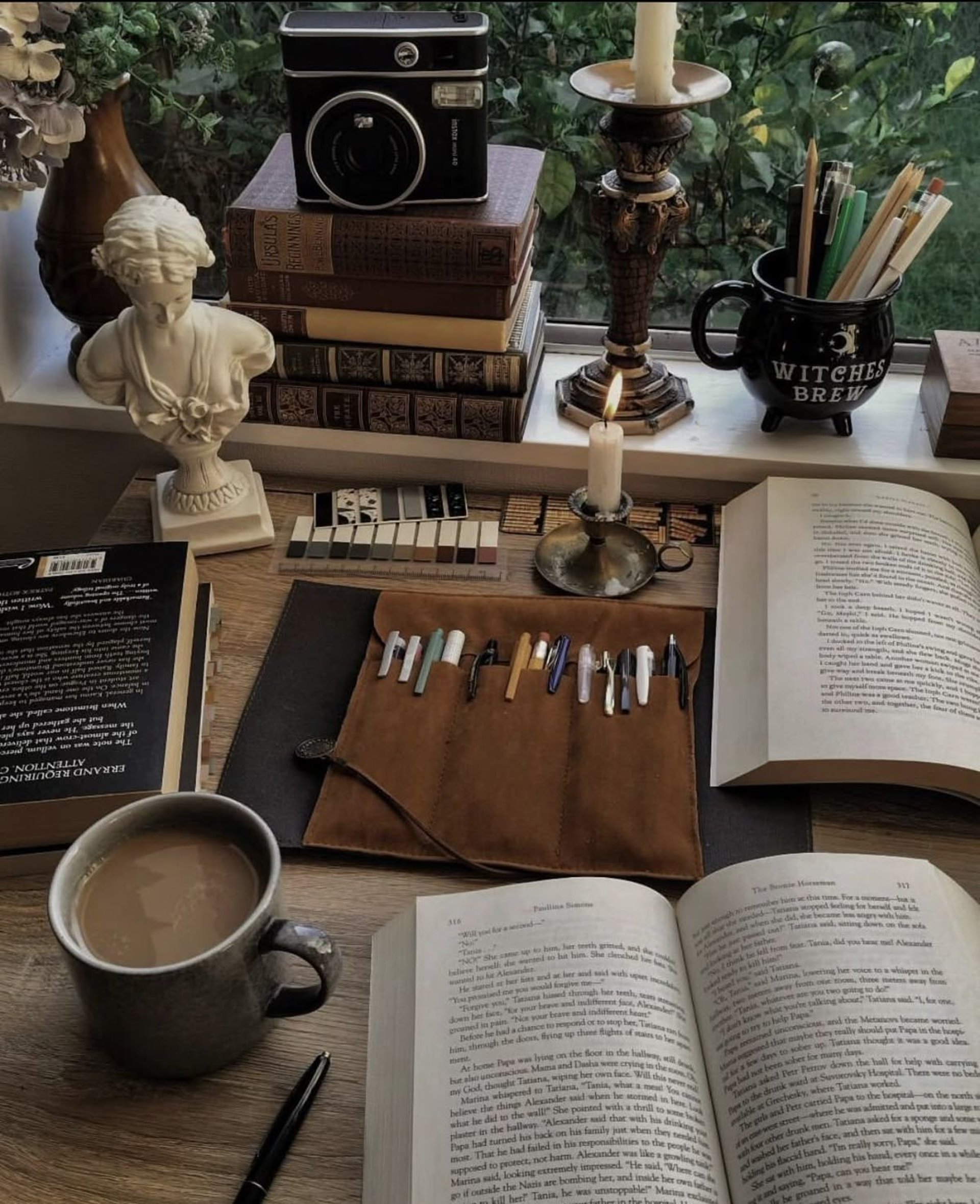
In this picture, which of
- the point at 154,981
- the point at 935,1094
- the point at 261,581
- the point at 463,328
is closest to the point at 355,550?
the point at 261,581

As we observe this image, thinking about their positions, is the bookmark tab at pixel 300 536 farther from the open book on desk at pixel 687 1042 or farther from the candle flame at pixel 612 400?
the open book on desk at pixel 687 1042

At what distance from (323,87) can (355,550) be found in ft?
1.25

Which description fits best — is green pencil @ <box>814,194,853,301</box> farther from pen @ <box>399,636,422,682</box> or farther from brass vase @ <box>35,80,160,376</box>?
brass vase @ <box>35,80,160,376</box>

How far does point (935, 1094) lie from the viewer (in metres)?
0.58

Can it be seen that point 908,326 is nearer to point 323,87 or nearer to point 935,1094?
point 323,87

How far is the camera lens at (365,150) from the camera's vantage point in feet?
3.09

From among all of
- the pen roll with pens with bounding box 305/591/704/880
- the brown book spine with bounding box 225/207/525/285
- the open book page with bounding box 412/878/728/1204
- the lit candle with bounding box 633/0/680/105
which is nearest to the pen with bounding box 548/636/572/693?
the pen roll with pens with bounding box 305/591/704/880

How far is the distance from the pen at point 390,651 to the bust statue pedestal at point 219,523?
0.58 feet

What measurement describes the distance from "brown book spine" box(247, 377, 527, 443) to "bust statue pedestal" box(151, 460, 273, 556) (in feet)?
0.28

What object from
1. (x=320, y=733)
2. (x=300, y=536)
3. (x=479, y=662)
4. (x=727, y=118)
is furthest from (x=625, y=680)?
(x=727, y=118)

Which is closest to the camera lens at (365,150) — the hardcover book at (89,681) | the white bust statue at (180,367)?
the white bust statue at (180,367)

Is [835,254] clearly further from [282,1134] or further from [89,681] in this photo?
[282,1134]

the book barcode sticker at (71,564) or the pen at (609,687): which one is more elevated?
the book barcode sticker at (71,564)

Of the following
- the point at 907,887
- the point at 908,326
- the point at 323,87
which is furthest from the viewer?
the point at 908,326
